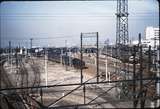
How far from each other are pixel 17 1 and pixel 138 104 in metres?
2.97

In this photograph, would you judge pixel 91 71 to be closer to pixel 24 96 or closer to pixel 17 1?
pixel 24 96

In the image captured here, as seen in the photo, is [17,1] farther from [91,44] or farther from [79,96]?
[91,44]

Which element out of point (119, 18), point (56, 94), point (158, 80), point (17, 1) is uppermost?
point (119, 18)

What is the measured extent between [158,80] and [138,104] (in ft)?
2.95

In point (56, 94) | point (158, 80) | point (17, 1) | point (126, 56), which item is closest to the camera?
point (17, 1)

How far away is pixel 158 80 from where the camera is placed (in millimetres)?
4422

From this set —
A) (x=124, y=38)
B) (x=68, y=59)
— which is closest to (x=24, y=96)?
(x=68, y=59)

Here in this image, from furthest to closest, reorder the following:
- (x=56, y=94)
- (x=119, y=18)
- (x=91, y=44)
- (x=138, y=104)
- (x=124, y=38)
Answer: (x=124, y=38), (x=119, y=18), (x=91, y=44), (x=56, y=94), (x=138, y=104)

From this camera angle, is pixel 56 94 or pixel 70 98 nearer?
pixel 70 98

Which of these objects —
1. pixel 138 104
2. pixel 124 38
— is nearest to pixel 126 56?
pixel 138 104

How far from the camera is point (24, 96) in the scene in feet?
22.0

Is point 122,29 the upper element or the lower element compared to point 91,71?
upper

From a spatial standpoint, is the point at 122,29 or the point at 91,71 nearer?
the point at 91,71

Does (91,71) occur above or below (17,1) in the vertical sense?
below
